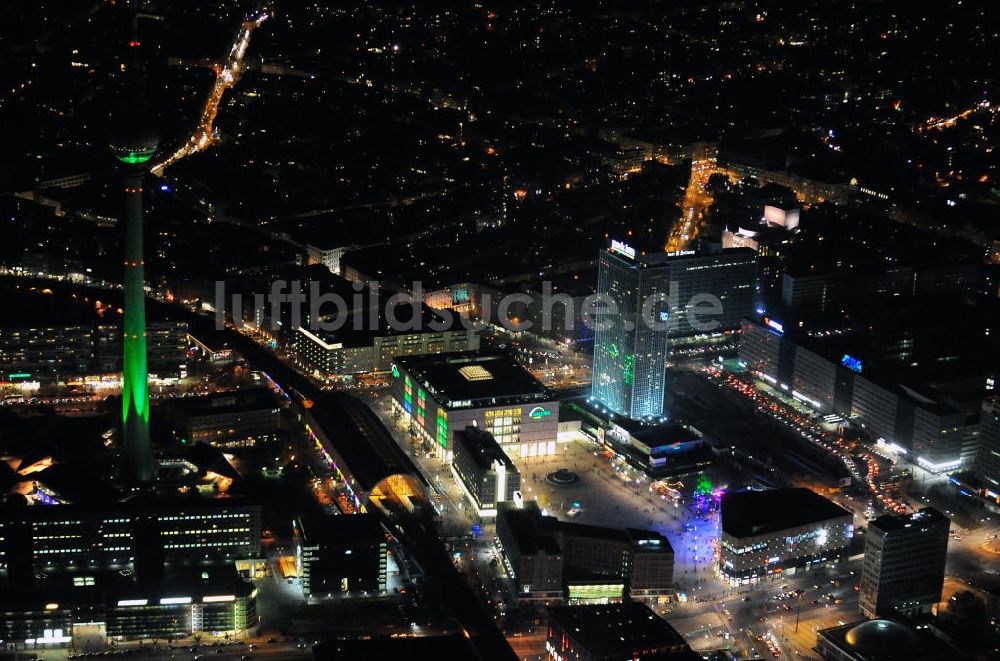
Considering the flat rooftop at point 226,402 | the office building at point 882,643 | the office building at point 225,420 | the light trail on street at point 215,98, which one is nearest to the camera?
the office building at point 882,643

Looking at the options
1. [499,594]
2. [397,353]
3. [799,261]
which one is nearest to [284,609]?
[499,594]

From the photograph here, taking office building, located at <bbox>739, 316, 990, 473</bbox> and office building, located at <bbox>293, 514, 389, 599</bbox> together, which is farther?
office building, located at <bbox>739, 316, 990, 473</bbox>

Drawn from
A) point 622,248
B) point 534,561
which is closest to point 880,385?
point 622,248

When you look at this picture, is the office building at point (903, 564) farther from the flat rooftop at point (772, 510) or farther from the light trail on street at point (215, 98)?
the light trail on street at point (215, 98)

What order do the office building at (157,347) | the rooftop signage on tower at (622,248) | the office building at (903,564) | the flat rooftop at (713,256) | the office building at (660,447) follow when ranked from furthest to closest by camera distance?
the flat rooftop at (713,256) → the office building at (157,347) → the rooftop signage on tower at (622,248) → the office building at (660,447) → the office building at (903,564)

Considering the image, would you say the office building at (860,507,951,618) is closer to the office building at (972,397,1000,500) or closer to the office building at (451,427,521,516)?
the office building at (972,397,1000,500)

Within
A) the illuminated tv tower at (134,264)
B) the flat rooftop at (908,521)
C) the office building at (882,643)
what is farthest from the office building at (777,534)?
the illuminated tv tower at (134,264)

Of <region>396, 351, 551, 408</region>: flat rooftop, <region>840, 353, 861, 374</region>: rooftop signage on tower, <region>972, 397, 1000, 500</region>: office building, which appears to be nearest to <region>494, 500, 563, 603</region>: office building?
<region>396, 351, 551, 408</region>: flat rooftop
